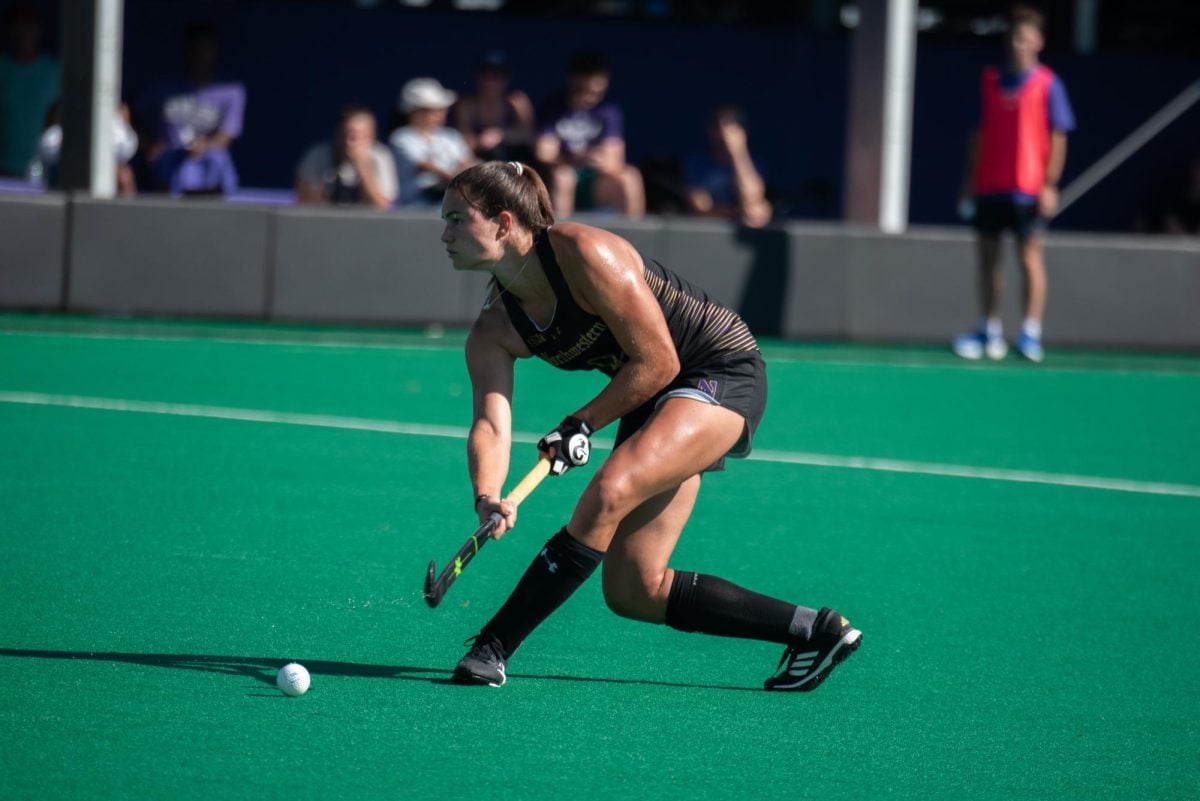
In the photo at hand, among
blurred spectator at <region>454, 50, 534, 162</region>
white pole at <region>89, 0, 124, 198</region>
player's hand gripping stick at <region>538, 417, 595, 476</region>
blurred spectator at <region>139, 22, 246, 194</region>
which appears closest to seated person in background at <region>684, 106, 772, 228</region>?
blurred spectator at <region>454, 50, 534, 162</region>

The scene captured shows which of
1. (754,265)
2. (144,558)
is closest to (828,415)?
(754,265)

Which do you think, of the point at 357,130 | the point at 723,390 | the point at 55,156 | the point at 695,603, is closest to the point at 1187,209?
the point at 357,130

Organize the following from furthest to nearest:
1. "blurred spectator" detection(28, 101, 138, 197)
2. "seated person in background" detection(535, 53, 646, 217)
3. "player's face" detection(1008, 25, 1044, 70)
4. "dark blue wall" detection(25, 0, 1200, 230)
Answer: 1. "dark blue wall" detection(25, 0, 1200, 230)
2. "seated person in background" detection(535, 53, 646, 217)
3. "blurred spectator" detection(28, 101, 138, 197)
4. "player's face" detection(1008, 25, 1044, 70)

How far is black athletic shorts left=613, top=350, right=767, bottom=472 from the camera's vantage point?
5637 mm

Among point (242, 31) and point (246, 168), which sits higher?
point (242, 31)

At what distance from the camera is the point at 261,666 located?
219 inches

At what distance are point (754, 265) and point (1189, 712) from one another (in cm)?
981

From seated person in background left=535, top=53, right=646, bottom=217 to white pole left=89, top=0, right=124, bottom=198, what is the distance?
351 cm

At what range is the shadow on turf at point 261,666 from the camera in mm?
5492

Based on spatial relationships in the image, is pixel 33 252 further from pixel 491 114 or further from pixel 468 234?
pixel 468 234

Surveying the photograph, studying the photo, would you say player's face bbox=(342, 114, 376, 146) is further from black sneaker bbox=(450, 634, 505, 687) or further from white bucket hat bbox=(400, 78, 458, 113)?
black sneaker bbox=(450, 634, 505, 687)

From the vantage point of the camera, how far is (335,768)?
4.57m

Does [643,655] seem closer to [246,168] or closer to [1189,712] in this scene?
[1189,712]

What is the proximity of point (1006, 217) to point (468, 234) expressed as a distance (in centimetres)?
955
